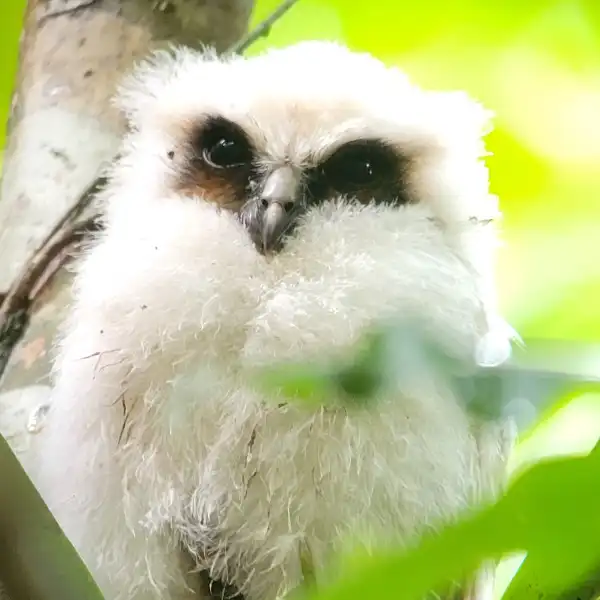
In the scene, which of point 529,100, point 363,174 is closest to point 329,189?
point 363,174

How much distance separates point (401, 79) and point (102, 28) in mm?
290

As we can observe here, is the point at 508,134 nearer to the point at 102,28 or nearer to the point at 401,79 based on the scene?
the point at 401,79

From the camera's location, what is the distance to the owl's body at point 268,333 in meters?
0.59

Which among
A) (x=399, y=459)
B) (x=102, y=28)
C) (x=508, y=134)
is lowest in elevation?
(x=399, y=459)

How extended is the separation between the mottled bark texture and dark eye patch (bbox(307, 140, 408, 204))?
190mm

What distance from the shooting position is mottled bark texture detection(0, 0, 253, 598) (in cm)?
69

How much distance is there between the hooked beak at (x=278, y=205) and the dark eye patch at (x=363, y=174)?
0.06 feet

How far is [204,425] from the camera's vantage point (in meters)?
0.61

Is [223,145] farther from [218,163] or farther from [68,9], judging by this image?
[68,9]

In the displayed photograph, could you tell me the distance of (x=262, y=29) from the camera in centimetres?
74

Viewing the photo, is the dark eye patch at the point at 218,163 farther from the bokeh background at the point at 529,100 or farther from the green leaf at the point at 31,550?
the green leaf at the point at 31,550

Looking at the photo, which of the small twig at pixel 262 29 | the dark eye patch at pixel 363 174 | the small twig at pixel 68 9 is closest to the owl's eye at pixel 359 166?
the dark eye patch at pixel 363 174

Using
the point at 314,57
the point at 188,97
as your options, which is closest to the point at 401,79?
the point at 314,57

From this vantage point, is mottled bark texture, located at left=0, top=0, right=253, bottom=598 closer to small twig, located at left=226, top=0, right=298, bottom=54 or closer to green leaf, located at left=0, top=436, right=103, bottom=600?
small twig, located at left=226, top=0, right=298, bottom=54
